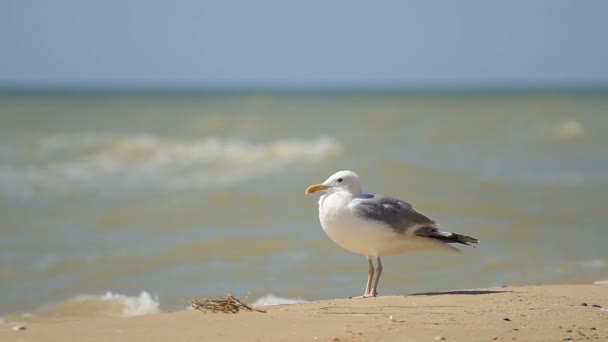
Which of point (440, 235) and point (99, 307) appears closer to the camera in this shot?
point (440, 235)

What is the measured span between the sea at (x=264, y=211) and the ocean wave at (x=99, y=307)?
2 centimetres

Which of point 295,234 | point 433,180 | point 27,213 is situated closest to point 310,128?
point 433,180

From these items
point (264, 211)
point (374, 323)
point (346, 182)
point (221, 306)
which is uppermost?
point (264, 211)

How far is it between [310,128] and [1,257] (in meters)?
18.7

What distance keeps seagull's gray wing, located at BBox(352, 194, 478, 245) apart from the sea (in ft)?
3.01

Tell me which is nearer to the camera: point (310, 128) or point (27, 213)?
point (27, 213)

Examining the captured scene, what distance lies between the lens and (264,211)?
12.2 meters

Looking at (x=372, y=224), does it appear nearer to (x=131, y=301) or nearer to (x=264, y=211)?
(x=131, y=301)

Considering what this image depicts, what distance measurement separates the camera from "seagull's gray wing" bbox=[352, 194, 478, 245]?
577 cm

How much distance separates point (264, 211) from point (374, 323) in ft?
25.2

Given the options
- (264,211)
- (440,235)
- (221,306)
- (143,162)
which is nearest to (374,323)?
(221,306)

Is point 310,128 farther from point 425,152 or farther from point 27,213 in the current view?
point 27,213

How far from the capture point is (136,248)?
388 inches

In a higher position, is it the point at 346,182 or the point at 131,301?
the point at 346,182
